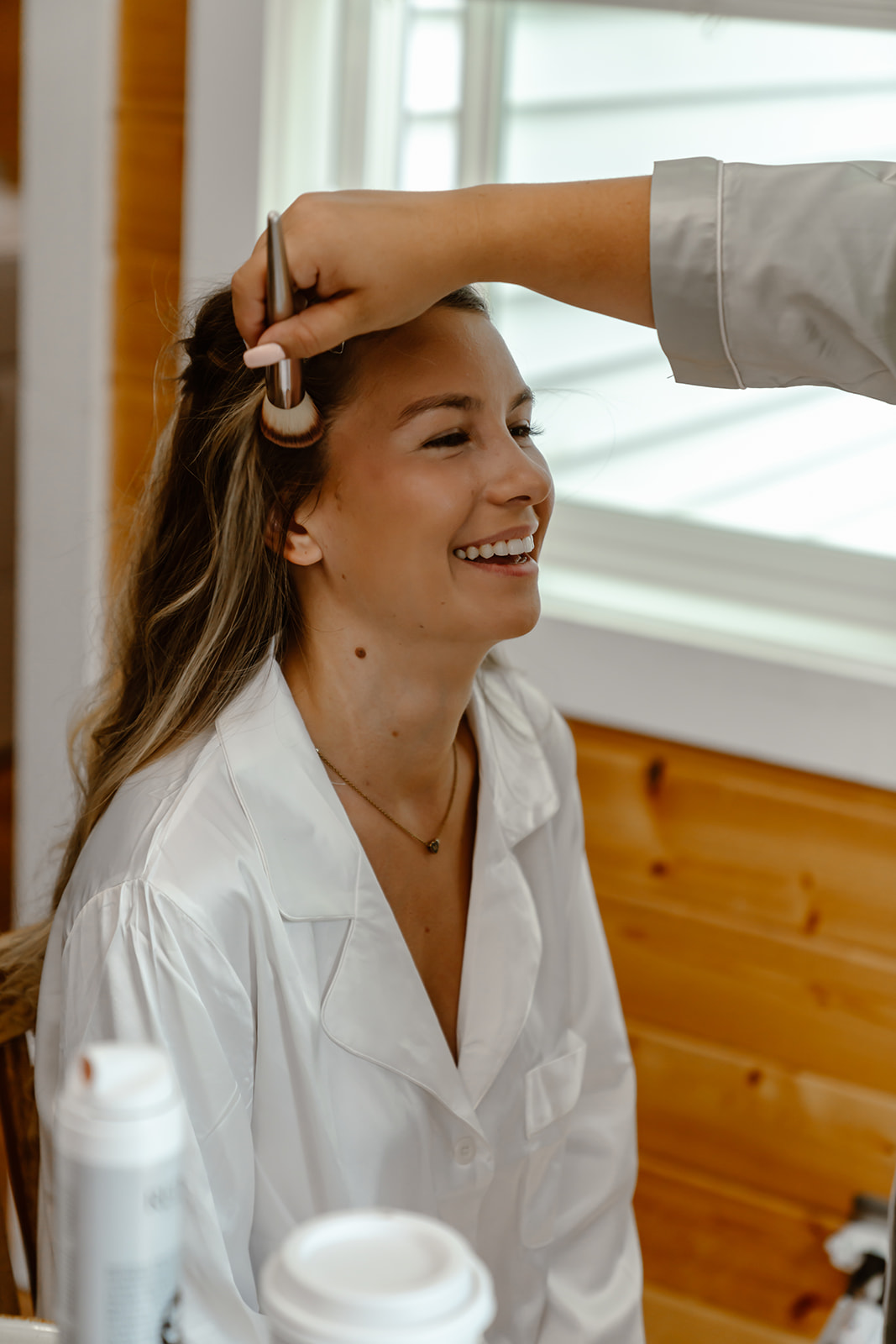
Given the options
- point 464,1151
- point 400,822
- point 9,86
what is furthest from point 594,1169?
point 9,86

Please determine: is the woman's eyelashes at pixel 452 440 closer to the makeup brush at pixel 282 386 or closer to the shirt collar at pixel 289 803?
the makeup brush at pixel 282 386

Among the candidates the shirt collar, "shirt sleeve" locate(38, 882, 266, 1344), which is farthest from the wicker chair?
the shirt collar

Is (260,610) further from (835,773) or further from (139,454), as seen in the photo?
(139,454)

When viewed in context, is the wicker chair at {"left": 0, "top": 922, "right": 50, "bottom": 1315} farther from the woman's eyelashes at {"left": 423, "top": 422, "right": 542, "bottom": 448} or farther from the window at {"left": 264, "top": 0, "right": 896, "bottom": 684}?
the window at {"left": 264, "top": 0, "right": 896, "bottom": 684}

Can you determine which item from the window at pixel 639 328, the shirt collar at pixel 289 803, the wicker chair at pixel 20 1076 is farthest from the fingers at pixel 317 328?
the window at pixel 639 328

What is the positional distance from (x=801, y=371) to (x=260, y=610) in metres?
0.57

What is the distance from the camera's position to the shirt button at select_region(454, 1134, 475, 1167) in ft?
4.14

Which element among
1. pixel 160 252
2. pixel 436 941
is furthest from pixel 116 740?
pixel 160 252

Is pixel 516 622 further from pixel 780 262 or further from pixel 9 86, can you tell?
pixel 9 86

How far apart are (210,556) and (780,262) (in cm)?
63

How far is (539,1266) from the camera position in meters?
1.41

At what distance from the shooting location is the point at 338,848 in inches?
47.9

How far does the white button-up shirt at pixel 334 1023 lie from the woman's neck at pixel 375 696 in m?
0.06

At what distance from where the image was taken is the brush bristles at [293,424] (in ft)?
3.54
